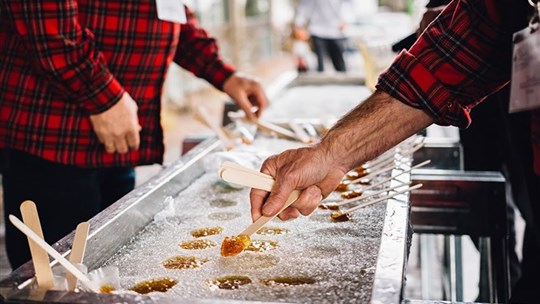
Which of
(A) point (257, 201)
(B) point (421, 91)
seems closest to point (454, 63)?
(B) point (421, 91)

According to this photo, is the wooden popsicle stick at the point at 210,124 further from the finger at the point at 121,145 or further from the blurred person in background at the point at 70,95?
the finger at the point at 121,145

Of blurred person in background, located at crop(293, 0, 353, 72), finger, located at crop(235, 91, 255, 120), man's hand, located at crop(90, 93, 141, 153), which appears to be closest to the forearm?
man's hand, located at crop(90, 93, 141, 153)

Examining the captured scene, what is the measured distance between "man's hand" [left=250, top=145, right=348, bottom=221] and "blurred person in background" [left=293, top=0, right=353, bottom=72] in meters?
7.38

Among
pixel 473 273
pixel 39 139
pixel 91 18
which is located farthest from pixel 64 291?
pixel 473 273

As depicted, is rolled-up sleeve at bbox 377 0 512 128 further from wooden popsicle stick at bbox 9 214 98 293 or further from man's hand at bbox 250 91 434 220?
wooden popsicle stick at bbox 9 214 98 293

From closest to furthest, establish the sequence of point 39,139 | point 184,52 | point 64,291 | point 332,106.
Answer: point 64,291
point 39,139
point 184,52
point 332,106

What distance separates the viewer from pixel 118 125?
2193 millimetres

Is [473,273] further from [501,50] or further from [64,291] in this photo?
[64,291]

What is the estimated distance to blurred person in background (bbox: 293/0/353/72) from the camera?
8773 millimetres

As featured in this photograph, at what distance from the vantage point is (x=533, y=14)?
159 centimetres

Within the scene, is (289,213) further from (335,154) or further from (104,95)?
(104,95)

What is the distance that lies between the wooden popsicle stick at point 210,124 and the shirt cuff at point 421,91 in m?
1.06

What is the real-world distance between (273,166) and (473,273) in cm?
288

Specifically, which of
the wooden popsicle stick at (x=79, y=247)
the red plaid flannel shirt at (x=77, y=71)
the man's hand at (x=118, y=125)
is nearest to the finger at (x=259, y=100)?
the red plaid flannel shirt at (x=77, y=71)
